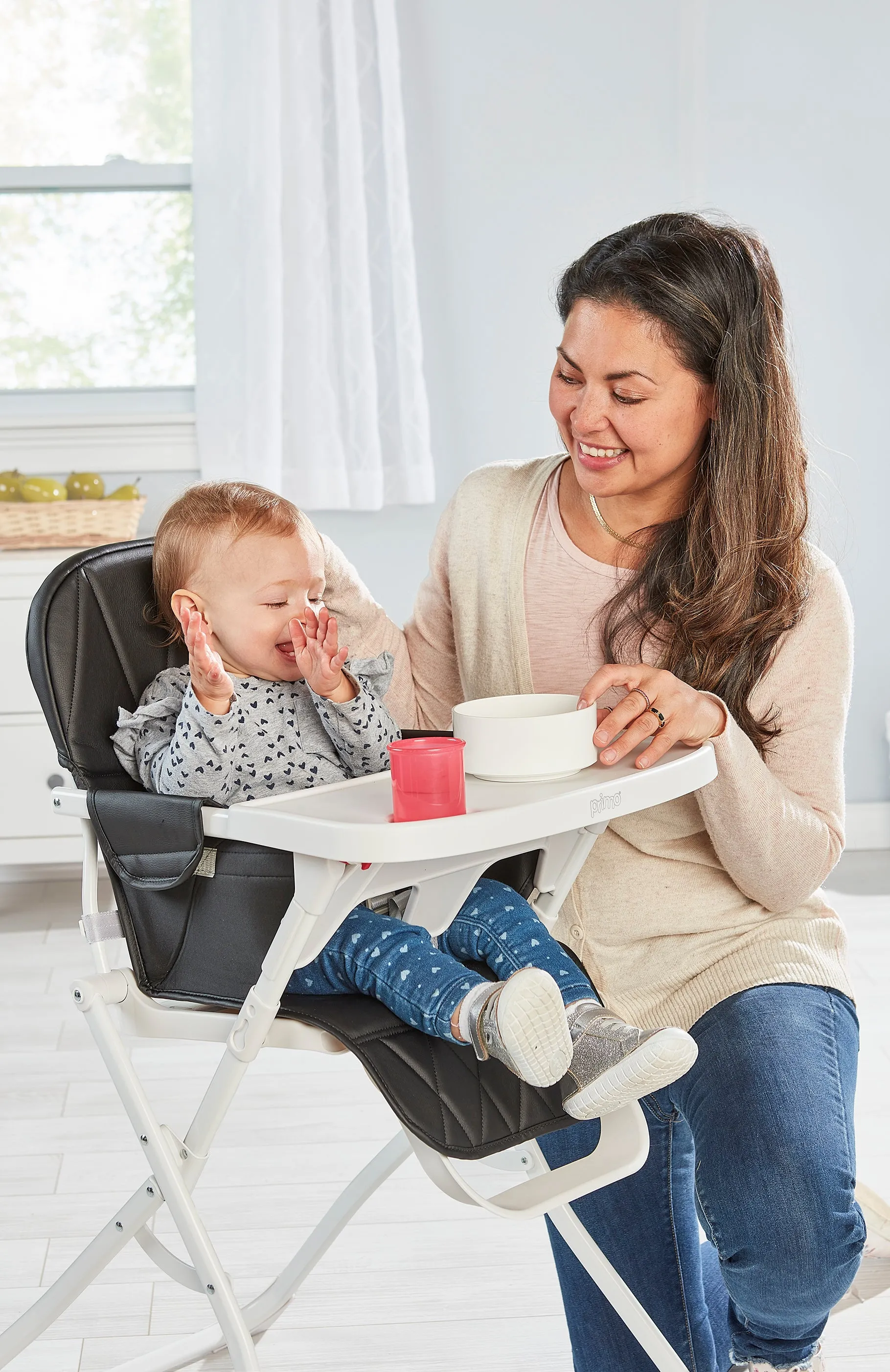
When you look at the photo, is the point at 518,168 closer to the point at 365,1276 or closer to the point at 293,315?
the point at 293,315

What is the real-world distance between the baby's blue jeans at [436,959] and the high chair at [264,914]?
26 mm

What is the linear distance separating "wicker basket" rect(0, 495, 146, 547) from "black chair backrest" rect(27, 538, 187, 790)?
1568mm

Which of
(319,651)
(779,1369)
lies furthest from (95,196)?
(779,1369)

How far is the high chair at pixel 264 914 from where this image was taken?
108 cm

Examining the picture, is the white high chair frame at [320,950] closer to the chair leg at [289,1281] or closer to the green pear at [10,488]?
the chair leg at [289,1281]

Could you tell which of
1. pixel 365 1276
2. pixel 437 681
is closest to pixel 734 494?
pixel 437 681

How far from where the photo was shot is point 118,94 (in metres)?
3.33

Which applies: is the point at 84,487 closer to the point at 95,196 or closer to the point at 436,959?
the point at 95,196

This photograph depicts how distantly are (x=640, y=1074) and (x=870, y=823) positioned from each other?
2.72 metres

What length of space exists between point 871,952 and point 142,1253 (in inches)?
66.3

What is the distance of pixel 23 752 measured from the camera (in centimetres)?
298

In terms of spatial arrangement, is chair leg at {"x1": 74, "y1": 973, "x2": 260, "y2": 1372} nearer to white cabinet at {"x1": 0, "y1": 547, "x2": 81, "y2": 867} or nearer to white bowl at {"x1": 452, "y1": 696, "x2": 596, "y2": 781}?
white bowl at {"x1": 452, "y1": 696, "x2": 596, "y2": 781}

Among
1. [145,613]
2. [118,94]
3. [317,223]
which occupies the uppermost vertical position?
[118,94]

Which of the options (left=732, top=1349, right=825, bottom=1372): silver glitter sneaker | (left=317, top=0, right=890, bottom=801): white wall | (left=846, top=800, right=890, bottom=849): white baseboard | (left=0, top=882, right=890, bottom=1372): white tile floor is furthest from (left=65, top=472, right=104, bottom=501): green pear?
(left=732, top=1349, right=825, bottom=1372): silver glitter sneaker
